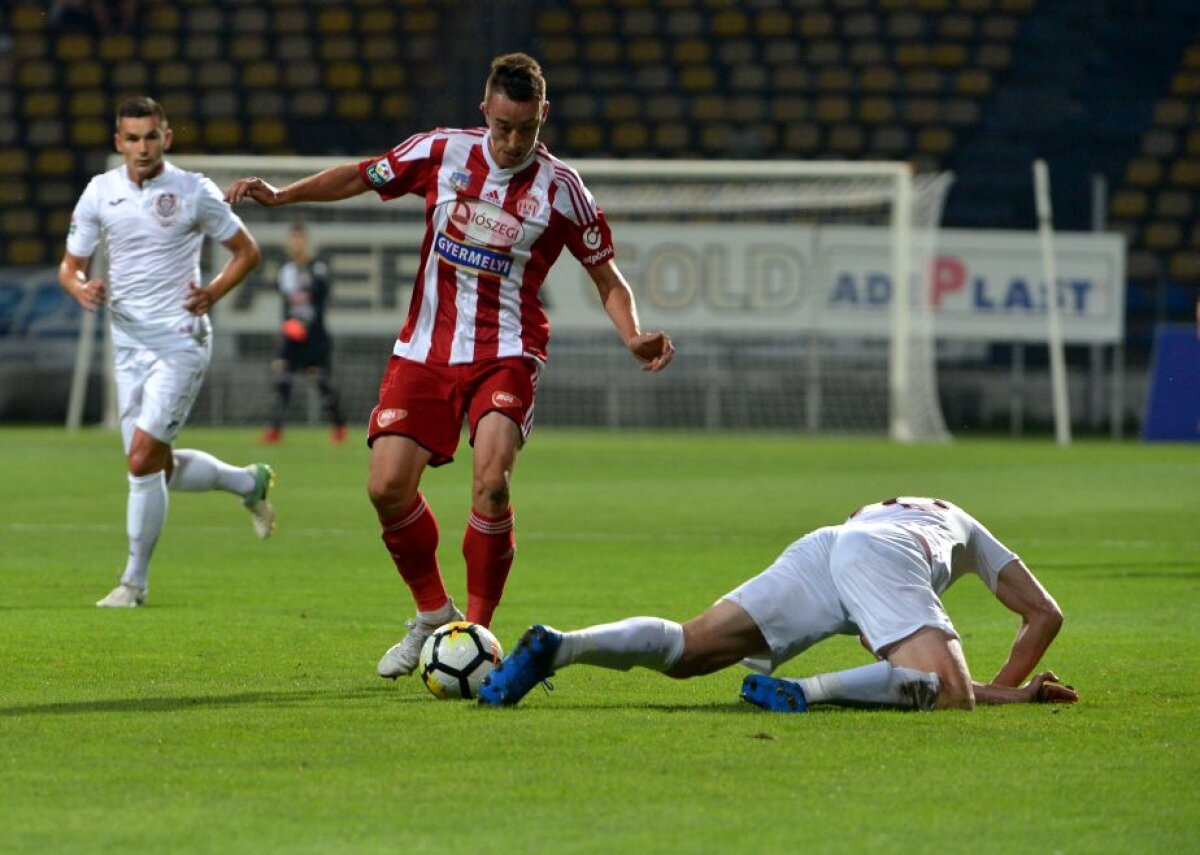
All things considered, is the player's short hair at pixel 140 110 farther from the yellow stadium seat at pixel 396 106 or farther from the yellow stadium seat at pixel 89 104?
the yellow stadium seat at pixel 89 104

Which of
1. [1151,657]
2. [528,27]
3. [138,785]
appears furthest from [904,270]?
[138,785]

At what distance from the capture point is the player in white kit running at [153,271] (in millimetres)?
8914

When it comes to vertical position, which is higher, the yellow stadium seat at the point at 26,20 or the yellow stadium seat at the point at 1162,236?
the yellow stadium seat at the point at 26,20

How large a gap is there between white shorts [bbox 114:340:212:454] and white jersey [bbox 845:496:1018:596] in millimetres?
3813

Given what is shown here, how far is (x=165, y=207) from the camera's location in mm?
9172

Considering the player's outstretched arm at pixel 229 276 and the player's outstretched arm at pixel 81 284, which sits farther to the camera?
the player's outstretched arm at pixel 229 276

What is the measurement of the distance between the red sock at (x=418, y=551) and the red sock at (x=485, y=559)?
0.35 ft

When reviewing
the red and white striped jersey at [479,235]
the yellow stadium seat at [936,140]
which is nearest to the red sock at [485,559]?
the red and white striped jersey at [479,235]

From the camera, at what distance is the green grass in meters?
4.06

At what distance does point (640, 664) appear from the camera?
18.6 ft

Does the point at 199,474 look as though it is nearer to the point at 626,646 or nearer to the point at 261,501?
the point at 261,501

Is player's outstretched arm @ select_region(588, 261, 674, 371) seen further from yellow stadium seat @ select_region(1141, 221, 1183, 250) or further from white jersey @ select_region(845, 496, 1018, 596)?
yellow stadium seat @ select_region(1141, 221, 1183, 250)

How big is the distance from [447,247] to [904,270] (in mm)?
16411

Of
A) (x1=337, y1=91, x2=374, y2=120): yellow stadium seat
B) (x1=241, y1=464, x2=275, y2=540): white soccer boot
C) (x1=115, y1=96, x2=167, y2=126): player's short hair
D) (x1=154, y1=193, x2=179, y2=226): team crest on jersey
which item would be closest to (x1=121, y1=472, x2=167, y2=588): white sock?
(x1=154, y1=193, x2=179, y2=226): team crest on jersey
